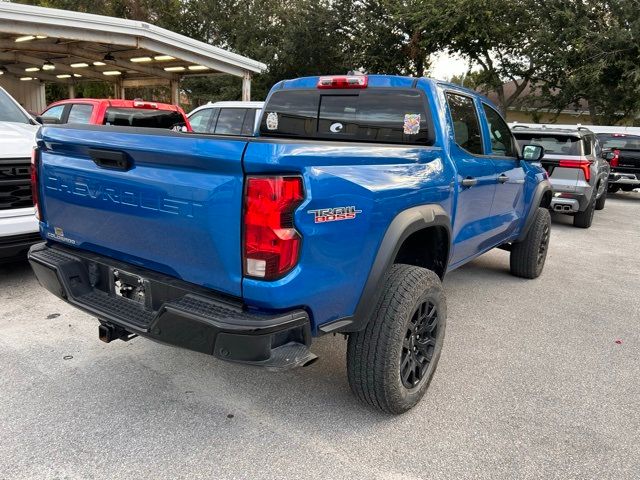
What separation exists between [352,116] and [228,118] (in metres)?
6.18

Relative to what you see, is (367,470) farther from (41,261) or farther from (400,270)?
(41,261)

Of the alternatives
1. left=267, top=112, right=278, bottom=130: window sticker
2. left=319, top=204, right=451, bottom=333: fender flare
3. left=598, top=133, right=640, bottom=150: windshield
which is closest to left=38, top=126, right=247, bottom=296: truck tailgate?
left=319, top=204, right=451, bottom=333: fender flare

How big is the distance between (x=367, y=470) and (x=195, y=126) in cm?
874

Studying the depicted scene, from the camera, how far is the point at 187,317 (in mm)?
2109

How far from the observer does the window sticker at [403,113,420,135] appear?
340 cm

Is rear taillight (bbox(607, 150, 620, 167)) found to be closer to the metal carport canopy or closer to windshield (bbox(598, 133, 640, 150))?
windshield (bbox(598, 133, 640, 150))

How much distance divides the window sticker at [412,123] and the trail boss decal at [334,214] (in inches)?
51.5

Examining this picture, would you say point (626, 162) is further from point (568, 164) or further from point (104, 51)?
point (104, 51)

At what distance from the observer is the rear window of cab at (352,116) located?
344 cm

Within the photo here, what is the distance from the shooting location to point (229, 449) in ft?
8.20

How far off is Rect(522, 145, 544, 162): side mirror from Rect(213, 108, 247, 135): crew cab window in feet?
18.4

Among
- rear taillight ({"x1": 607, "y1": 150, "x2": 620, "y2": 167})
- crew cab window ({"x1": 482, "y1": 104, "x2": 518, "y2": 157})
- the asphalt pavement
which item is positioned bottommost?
the asphalt pavement

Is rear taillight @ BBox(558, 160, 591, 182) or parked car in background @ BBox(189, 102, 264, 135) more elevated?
parked car in background @ BBox(189, 102, 264, 135)

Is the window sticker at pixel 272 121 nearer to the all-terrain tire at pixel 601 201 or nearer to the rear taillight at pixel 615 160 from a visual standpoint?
the all-terrain tire at pixel 601 201
